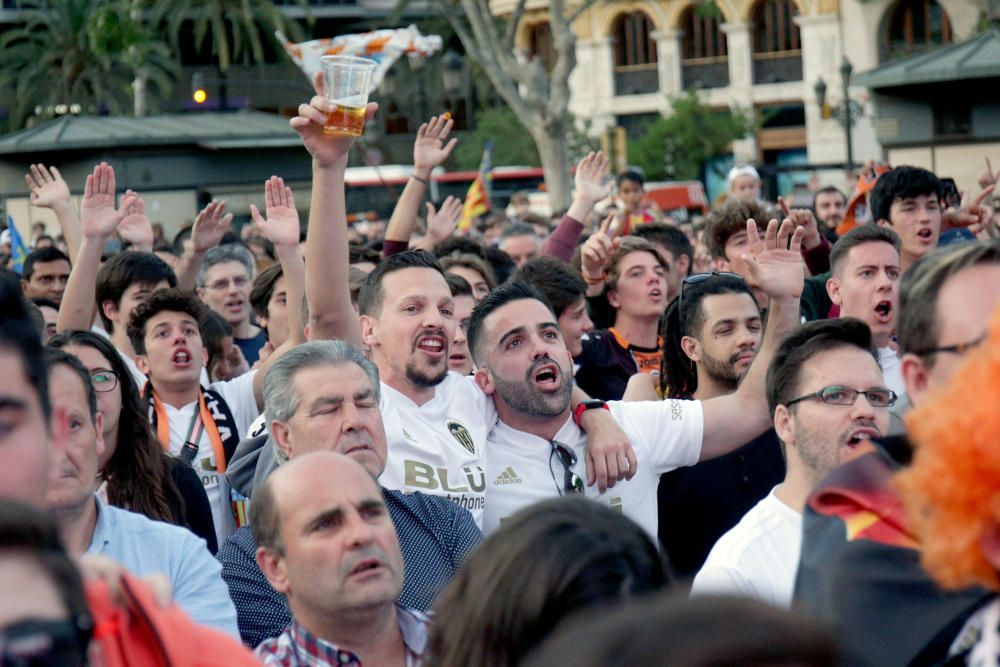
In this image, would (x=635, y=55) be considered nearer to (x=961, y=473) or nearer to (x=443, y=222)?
(x=443, y=222)

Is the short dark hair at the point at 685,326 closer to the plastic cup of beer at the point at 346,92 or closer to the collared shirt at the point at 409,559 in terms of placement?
the plastic cup of beer at the point at 346,92

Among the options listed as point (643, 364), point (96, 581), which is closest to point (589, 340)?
point (643, 364)

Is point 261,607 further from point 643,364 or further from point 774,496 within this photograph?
point 643,364

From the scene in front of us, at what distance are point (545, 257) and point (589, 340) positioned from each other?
0.47m

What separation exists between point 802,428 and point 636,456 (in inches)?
39.5

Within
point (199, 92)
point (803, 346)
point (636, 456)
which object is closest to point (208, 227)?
point (636, 456)

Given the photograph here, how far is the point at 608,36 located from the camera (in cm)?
5619

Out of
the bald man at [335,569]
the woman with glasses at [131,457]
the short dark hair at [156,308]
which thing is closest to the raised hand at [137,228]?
the short dark hair at [156,308]

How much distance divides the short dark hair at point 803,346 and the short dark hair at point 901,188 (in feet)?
12.0

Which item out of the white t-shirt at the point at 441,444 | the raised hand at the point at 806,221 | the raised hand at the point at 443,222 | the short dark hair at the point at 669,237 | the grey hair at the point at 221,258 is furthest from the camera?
the raised hand at the point at 443,222

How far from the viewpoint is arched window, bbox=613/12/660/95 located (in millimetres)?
56250

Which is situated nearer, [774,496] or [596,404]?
[774,496]

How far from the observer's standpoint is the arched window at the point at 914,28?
49188 millimetres

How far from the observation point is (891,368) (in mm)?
6055
